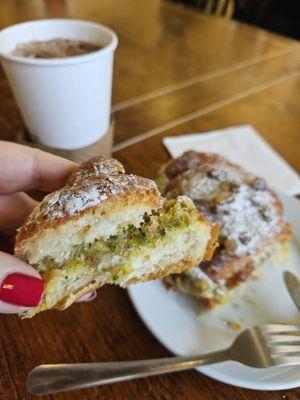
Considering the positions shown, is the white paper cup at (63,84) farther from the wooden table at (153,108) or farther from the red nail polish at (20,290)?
the red nail polish at (20,290)

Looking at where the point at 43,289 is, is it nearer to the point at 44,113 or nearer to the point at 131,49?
the point at 44,113

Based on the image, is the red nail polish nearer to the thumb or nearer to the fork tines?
the thumb

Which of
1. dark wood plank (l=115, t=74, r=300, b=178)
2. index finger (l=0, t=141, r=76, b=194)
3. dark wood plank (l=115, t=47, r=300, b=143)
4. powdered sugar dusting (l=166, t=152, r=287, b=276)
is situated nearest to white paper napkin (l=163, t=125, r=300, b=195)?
dark wood plank (l=115, t=74, r=300, b=178)

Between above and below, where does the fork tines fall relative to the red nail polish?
below

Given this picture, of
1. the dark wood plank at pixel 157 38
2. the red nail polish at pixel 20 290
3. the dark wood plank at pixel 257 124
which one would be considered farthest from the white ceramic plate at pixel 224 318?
the dark wood plank at pixel 157 38

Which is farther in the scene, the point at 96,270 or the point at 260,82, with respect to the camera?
the point at 260,82

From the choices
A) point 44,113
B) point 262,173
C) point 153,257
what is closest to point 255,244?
point 153,257
